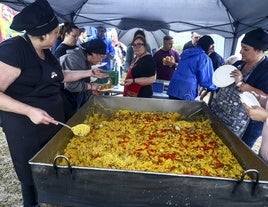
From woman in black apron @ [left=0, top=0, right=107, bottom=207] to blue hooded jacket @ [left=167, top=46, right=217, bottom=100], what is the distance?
1812 millimetres

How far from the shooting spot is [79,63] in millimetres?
2781

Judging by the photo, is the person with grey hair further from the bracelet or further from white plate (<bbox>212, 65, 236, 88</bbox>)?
the bracelet

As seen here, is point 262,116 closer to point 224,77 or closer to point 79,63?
point 224,77

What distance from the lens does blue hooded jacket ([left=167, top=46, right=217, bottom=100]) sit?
10.5 ft

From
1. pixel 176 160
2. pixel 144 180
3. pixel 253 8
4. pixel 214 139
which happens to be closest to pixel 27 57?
pixel 144 180

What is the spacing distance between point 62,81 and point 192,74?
1791 mm

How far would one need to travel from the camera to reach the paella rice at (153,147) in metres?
1.64

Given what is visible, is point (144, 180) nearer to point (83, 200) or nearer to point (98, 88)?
point (83, 200)

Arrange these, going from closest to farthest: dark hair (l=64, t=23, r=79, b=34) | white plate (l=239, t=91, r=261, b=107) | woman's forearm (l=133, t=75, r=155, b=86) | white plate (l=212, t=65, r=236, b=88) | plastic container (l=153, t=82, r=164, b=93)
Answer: white plate (l=239, t=91, r=261, b=107) → white plate (l=212, t=65, r=236, b=88) → woman's forearm (l=133, t=75, r=155, b=86) → dark hair (l=64, t=23, r=79, b=34) → plastic container (l=153, t=82, r=164, b=93)

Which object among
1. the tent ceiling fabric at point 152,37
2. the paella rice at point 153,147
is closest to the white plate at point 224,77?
the paella rice at point 153,147

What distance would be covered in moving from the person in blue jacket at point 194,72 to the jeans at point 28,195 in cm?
215

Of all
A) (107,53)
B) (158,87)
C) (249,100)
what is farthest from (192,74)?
(107,53)

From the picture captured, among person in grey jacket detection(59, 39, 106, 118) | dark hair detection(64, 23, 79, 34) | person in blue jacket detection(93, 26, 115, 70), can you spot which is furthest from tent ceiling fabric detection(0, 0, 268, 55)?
person in blue jacket detection(93, 26, 115, 70)

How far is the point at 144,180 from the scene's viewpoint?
128cm
